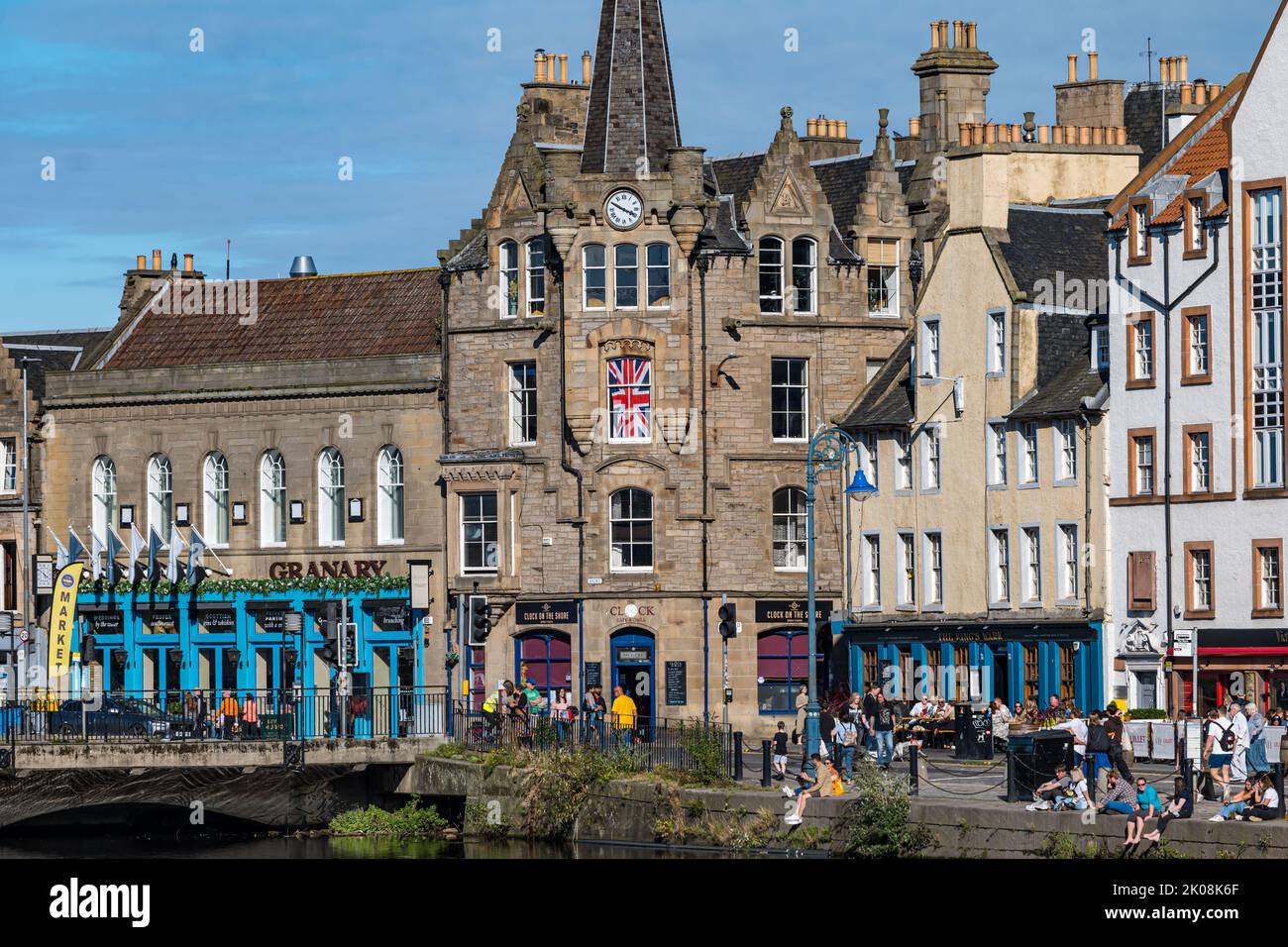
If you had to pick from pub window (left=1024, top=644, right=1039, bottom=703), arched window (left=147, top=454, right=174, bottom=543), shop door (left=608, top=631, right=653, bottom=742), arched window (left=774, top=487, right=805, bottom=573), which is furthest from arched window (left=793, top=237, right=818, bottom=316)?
arched window (left=147, top=454, right=174, bottom=543)

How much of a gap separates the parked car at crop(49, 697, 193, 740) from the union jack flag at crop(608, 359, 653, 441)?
15250 millimetres

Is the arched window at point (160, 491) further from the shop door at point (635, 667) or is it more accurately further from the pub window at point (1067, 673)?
the pub window at point (1067, 673)

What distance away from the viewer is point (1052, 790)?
158 ft

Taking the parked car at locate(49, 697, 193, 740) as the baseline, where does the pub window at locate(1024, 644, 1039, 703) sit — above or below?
above

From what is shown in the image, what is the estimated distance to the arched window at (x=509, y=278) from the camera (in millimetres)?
77625

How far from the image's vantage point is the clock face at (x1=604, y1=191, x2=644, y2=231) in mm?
74875

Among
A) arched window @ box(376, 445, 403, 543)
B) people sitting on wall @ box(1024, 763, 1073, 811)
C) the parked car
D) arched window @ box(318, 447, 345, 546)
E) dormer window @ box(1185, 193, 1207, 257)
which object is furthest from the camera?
arched window @ box(318, 447, 345, 546)

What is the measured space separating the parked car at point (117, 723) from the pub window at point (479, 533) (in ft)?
45.3

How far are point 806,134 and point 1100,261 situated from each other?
561 inches

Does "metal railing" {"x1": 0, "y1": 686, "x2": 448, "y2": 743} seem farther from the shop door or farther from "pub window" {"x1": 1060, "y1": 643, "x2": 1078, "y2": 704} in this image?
"pub window" {"x1": 1060, "y1": 643, "x2": 1078, "y2": 704}

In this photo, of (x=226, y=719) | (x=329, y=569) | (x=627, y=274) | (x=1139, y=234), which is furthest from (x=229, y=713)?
(x=1139, y=234)

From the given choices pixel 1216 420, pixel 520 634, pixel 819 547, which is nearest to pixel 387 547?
pixel 520 634

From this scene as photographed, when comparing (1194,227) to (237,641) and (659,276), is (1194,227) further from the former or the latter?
(237,641)

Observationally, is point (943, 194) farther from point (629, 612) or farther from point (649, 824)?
point (649, 824)
